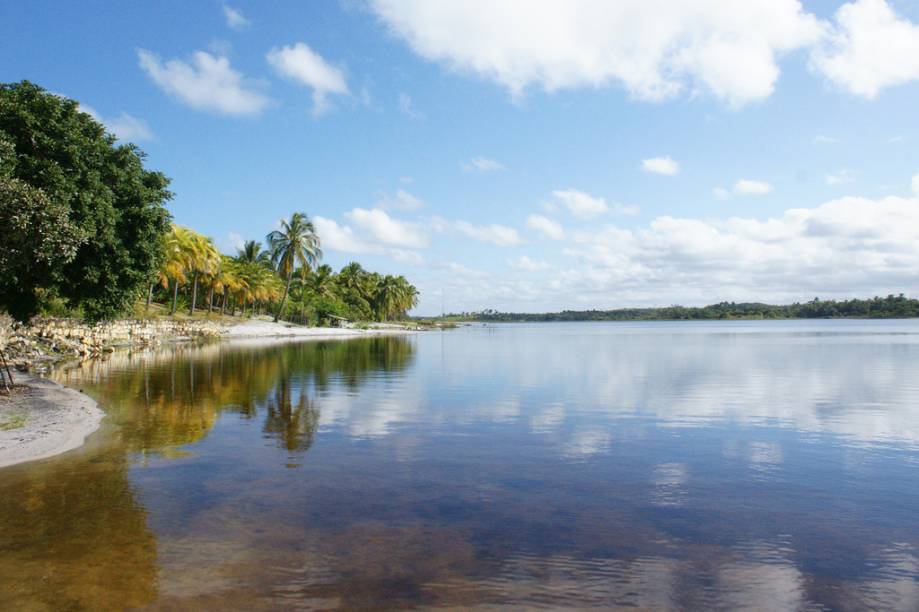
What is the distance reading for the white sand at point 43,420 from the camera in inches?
433

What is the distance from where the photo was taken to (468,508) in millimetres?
8594

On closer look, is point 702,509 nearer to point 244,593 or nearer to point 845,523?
point 845,523

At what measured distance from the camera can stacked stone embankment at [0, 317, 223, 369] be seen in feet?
93.7

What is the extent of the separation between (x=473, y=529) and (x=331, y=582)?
222 centimetres

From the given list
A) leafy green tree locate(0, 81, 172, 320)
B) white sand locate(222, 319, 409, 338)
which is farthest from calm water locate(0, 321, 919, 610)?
white sand locate(222, 319, 409, 338)

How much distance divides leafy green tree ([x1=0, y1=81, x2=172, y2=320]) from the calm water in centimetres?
408

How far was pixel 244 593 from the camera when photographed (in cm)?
584

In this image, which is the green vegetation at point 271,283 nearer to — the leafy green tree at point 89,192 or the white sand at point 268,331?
the white sand at point 268,331

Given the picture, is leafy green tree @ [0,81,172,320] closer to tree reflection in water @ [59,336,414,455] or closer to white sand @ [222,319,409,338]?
tree reflection in water @ [59,336,414,455]

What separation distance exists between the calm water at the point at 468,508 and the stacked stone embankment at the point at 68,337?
14535mm

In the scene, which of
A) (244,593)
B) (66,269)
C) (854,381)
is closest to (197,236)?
(66,269)

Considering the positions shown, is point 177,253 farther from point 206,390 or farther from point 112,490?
point 112,490

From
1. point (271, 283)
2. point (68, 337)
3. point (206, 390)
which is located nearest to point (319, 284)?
point (271, 283)

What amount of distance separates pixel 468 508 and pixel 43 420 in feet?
35.0
